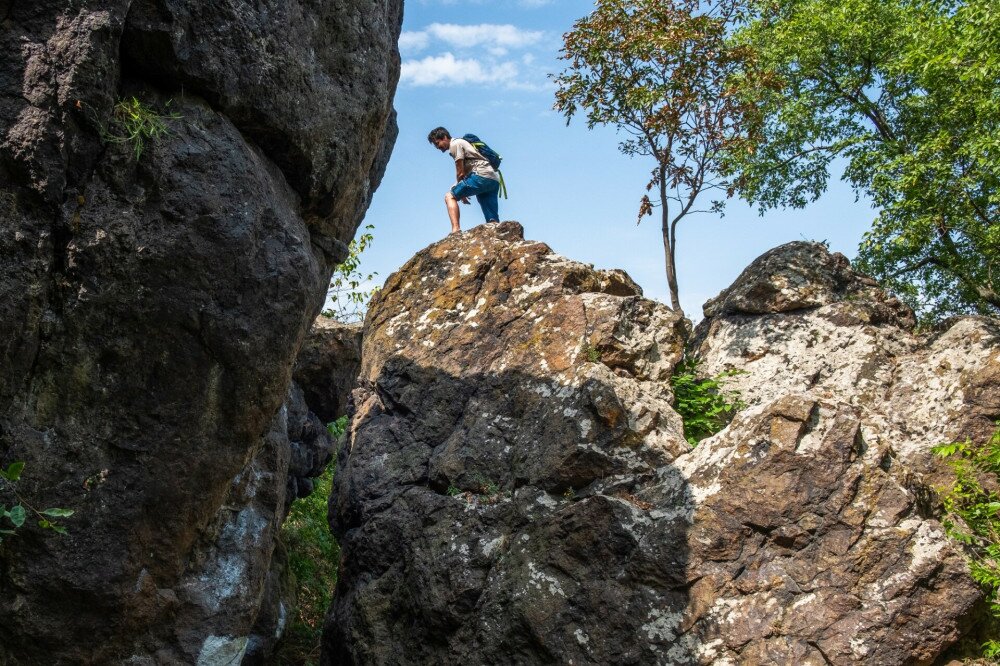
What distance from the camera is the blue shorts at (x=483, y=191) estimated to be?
1176 cm

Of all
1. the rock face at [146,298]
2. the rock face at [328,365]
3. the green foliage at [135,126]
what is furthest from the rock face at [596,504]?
the green foliage at [135,126]

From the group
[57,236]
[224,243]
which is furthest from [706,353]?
[57,236]

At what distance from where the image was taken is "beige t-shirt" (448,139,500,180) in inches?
463

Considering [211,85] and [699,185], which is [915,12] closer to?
[699,185]

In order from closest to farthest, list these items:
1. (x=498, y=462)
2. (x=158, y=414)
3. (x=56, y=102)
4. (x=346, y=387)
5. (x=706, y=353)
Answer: (x=56, y=102) → (x=158, y=414) → (x=498, y=462) → (x=706, y=353) → (x=346, y=387)

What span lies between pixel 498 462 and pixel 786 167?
8781 millimetres

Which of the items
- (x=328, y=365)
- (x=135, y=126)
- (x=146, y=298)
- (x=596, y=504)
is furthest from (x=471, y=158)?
(x=146, y=298)

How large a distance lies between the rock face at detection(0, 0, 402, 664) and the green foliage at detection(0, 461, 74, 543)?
0.12 metres

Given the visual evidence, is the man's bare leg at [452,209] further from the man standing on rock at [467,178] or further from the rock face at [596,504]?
the rock face at [596,504]

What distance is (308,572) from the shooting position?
38.0 ft

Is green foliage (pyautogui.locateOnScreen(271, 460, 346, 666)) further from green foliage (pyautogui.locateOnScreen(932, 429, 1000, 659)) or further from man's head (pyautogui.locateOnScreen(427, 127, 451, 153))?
green foliage (pyautogui.locateOnScreen(932, 429, 1000, 659))

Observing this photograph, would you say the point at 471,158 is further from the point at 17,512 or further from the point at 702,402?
the point at 17,512

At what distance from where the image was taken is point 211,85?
6.74m

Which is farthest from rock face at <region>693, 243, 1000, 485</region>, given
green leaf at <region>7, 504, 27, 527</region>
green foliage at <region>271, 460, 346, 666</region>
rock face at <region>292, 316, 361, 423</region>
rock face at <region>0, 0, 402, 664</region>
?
green leaf at <region>7, 504, 27, 527</region>
